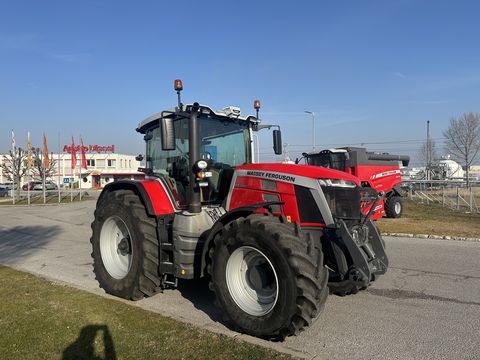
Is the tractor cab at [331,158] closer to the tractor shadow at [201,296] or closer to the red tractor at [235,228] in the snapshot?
the red tractor at [235,228]

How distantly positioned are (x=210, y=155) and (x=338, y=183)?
1.91m

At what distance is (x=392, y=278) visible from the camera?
699cm

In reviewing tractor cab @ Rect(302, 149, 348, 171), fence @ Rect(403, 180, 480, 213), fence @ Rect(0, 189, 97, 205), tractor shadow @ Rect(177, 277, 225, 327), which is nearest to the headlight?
tractor shadow @ Rect(177, 277, 225, 327)

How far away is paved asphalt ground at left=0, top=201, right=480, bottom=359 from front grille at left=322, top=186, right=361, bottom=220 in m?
1.27

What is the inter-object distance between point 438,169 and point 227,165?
46259 millimetres

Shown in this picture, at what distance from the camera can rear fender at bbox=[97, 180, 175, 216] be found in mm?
5777

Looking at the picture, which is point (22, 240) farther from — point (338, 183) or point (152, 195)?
point (338, 183)

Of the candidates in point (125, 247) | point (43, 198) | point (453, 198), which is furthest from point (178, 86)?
point (43, 198)

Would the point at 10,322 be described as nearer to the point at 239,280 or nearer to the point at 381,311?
the point at 239,280

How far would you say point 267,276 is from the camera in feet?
15.2


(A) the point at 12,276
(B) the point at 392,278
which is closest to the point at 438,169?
(B) the point at 392,278

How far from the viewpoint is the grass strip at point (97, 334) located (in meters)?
4.09

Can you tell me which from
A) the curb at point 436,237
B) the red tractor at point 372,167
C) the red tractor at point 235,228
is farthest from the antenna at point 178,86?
the red tractor at point 372,167

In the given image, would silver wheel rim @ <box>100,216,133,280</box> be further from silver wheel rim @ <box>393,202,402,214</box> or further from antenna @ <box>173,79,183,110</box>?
silver wheel rim @ <box>393,202,402,214</box>
